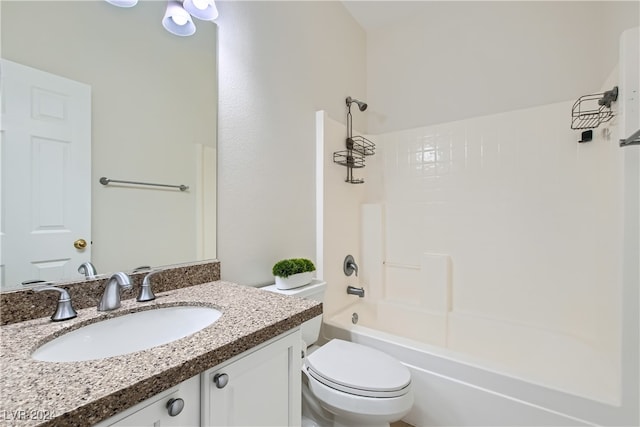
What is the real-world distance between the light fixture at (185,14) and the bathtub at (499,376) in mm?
1689

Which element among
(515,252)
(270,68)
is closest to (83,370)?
(270,68)

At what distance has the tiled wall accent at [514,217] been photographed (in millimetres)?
1652

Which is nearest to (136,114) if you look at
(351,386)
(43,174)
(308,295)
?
(43,174)

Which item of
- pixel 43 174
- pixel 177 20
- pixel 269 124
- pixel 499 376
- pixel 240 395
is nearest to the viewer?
pixel 240 395

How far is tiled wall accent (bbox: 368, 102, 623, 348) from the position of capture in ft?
5.42

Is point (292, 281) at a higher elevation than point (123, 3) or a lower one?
lower

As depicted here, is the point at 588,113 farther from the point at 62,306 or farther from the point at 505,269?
the point at 62,306

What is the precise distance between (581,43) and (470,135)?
78cm

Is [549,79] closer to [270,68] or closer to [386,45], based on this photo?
[386,45]

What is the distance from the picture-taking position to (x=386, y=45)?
8.07 ft

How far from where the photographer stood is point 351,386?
1.12 m

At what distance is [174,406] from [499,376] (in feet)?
4.45

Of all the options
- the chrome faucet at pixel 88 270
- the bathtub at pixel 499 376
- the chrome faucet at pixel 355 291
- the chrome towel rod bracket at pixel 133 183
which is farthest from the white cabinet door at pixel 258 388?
the chrome faucet at pixel 355 291

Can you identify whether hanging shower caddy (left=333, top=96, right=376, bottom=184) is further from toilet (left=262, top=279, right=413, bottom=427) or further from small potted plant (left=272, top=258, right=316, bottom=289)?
toilet (left=262, top=279, right=413, bottom=427)
